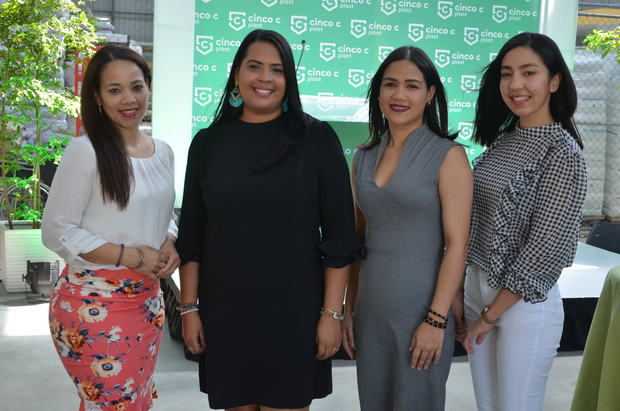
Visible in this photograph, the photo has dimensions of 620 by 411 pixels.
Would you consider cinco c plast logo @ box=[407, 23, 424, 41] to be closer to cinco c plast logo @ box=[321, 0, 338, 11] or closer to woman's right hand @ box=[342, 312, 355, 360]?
cinco c plast logo @ box=[321, 0, 338, 11]

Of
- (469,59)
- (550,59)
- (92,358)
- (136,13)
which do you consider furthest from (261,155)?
(136,13)

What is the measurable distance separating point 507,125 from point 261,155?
32.4 inches

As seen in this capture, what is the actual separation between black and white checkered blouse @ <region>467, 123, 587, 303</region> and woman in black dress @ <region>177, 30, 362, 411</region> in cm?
42

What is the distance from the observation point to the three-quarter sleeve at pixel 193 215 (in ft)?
6.50

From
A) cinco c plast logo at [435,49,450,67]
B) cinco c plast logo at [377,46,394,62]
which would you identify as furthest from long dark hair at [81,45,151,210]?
cinco c plast logo at [435,49,450,67]

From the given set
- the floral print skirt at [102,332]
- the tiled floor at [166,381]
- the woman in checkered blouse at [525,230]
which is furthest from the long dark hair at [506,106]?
the tiled floor at [166,381]

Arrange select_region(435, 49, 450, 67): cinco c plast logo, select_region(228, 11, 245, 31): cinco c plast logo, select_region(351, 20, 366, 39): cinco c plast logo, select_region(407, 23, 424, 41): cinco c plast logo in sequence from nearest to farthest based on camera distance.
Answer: select_region(228, 11, 245, 31): cinco c plast logo, select_region(351, 20, 366, 39): cinco c plast logo, select_region(407, 23, 424, 41): cinco c plast logo, select_region(435, 49, 450, 67): cinco c plast logo

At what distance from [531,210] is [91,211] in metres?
1.25

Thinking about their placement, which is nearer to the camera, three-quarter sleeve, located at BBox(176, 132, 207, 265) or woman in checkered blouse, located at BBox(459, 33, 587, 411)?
woman in checkered blouse, located at BBox(459, 33, 587, 411)

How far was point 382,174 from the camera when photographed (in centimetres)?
197

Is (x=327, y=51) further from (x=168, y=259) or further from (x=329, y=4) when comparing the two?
(x=168, y=259)

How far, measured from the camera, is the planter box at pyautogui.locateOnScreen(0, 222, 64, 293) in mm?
5332

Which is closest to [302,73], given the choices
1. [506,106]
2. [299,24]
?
[299,24]

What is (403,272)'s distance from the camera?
190 cm
